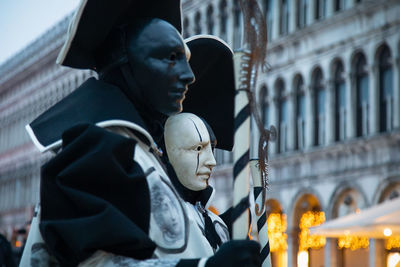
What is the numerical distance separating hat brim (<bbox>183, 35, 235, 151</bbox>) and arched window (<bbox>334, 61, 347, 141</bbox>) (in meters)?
18.3

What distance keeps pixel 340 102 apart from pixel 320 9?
282cm

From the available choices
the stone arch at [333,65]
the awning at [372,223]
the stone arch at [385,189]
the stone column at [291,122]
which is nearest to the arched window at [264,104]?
the stone column at [291,122]

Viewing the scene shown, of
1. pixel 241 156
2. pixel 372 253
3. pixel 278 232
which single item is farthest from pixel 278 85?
pixel 241 156

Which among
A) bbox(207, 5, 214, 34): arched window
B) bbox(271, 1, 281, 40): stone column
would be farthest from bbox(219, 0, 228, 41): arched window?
bbox(271, 1, 281, 40): stone column

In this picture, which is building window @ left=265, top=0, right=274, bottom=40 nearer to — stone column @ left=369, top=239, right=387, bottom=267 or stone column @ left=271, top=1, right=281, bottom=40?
stone column @ left=271, top=1, right=281, bottom=40

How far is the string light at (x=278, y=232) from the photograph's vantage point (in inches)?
941

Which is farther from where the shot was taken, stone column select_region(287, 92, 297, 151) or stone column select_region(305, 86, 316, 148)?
stone column select_region(287, 92, 297, 151)

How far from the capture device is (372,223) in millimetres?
9906

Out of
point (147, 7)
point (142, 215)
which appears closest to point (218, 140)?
point (147, 7)

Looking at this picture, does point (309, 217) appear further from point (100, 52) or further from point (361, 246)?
point (100, 52)

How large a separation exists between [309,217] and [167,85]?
2054 cm

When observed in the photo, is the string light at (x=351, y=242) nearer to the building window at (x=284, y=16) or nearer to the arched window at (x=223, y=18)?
the building window at (x=284, y=16)

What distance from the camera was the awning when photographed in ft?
31.8

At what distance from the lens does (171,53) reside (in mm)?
2988
